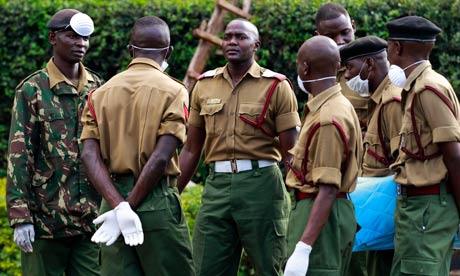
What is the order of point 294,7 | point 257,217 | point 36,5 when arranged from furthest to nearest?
point 36,5 → point 294,7 → point 257,217

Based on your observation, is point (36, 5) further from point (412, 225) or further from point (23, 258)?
point (412, 225)

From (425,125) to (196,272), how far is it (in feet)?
6.46

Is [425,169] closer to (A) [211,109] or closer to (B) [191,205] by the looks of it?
(A) [211,109]

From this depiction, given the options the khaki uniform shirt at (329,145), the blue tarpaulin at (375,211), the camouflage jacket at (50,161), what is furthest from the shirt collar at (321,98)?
the camouflage jacket at (50,161)

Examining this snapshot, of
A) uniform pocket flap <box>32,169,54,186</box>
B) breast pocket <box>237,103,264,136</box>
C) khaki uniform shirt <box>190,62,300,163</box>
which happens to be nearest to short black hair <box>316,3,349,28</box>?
khaki uniform shirt <box>190,62,300,163</box>

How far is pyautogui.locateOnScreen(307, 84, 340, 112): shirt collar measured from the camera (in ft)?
19.6

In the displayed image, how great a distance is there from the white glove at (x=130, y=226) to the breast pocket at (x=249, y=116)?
128cm

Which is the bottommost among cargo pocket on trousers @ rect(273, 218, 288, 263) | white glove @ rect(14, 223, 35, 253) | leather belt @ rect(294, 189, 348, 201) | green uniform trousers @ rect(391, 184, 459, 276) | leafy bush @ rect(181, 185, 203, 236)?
leafy bush @ rect(181, 185, 203, 236)

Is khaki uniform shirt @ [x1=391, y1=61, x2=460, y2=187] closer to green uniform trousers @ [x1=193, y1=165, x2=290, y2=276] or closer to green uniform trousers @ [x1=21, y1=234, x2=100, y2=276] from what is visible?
green uniform trousers @ [x1=193, y1=165, x2=290, y2=276]

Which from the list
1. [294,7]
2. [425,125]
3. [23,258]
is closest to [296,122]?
[425,125]

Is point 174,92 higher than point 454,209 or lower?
higher

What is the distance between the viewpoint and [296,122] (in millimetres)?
7137

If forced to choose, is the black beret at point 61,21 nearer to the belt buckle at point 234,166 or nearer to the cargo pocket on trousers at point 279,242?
the belt buckle at point 234,166

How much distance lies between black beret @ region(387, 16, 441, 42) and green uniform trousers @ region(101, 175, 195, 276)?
5.67ft
